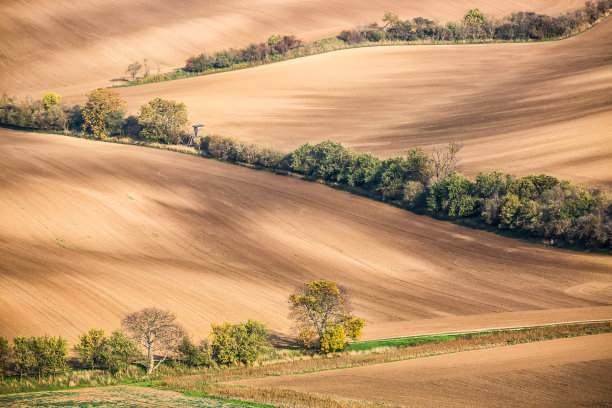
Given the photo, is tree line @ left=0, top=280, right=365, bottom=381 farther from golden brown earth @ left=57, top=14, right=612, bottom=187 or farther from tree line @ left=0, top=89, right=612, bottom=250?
golden brown earth @ left=57, top=14, right=612, bottom=187

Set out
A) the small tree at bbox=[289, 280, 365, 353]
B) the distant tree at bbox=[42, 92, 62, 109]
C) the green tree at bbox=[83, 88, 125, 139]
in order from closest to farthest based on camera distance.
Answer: the small tree at bbox=[289, 280, 365, 353]
the green tree at bbox=[83, 88, 125, 139]
the distant tree at bbox=[42, 92, 62, 109]

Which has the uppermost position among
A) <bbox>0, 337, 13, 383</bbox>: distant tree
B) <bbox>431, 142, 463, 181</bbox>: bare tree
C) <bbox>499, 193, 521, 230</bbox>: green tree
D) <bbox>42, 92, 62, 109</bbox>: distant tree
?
<bbox>42, 92, 62, 109</bbox>: distant tree

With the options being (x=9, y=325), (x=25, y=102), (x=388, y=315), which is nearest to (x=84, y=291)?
(x=9, y=325)

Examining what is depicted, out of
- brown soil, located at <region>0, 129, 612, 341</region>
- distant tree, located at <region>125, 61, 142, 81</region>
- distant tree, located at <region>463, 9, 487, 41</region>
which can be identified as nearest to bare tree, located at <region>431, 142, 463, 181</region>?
brown soil, located at <region>0, 129, 612, 341</region>

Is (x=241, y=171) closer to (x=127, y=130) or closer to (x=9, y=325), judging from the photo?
(x=127, y=130)

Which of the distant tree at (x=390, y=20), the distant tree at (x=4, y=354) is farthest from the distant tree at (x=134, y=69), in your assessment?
the distant tree at (x=4, y=354)

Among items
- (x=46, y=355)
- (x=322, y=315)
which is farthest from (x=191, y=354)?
(x=322, y=315)

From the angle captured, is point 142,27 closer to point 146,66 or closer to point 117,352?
point 146,66
